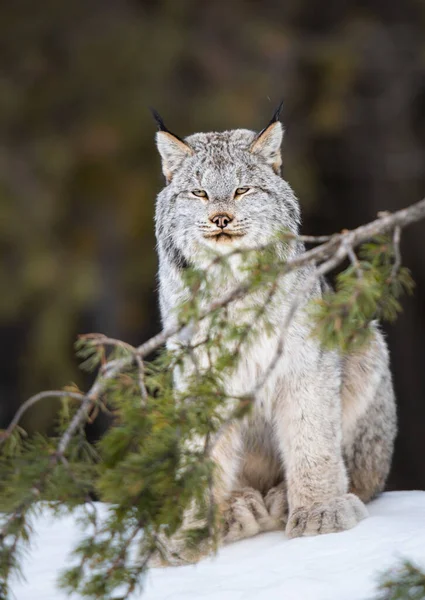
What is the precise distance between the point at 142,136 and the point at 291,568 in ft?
19.1

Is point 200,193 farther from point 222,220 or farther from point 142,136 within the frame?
point 142,136

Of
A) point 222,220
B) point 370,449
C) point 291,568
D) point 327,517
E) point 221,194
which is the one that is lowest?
point 291,568

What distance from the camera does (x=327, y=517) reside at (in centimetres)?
402

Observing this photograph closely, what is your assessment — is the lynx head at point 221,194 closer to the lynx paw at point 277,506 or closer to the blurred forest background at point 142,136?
the lynx paw at point 277,506

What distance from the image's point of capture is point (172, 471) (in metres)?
2.64

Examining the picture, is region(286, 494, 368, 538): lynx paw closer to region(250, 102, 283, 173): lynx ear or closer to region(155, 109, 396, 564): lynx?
region(155, 109, 396, 564): lynx

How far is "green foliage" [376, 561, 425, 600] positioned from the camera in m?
2.65

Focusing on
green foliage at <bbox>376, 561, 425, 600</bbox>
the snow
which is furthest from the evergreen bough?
the snow

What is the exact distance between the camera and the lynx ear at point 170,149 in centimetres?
448

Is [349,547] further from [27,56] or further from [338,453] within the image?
[27,56]

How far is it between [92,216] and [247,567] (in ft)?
18.5

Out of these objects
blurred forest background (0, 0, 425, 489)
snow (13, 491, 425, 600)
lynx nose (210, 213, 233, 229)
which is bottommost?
snow (13, 491, 425, 600)

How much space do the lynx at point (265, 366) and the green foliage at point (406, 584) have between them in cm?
127

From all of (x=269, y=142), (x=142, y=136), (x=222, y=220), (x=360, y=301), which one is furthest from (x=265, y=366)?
(x=142, y=136)
